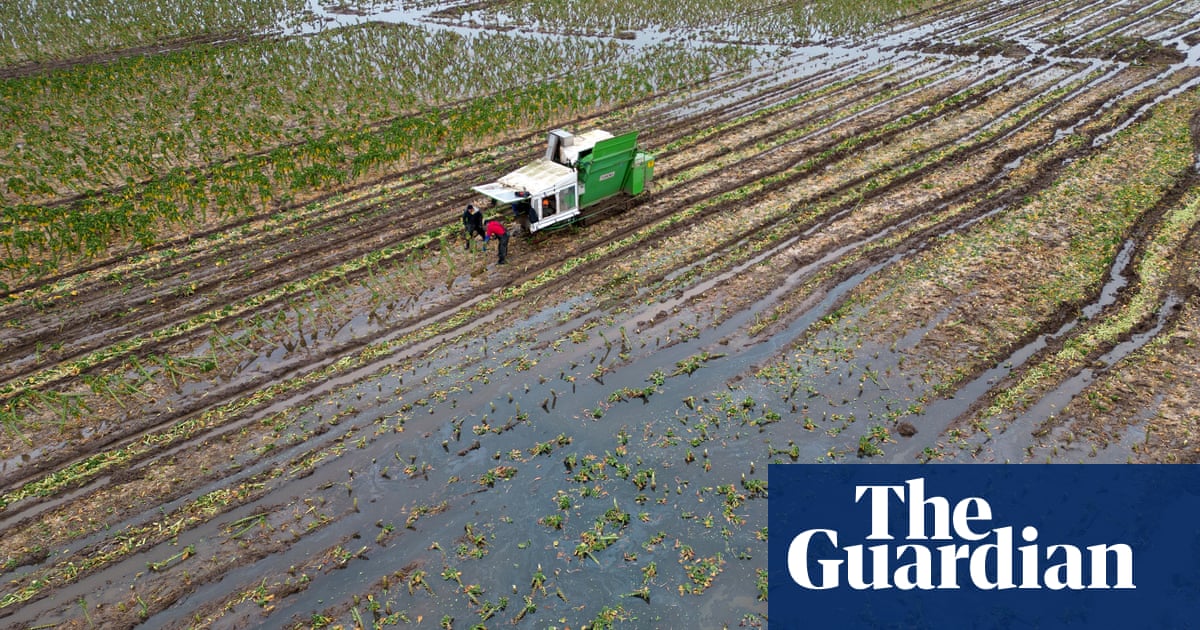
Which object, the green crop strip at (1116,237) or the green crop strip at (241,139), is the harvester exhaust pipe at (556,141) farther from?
the green crop strip at (1116,237)

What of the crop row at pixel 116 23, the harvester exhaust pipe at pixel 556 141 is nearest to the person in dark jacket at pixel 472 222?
the harvester exhaust pipe at pixel 556 141

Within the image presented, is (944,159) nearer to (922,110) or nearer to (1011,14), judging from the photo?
(922,110)

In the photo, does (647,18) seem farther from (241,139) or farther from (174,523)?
(174,523)

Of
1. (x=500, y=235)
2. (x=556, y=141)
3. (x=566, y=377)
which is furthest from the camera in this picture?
(x=556, y=141)

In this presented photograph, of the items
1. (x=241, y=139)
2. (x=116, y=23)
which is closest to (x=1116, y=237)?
(x=241, y=139)

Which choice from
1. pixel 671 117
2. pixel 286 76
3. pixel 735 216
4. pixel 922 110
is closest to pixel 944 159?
pixel 922 110

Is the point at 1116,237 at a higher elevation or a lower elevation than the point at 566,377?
higher
